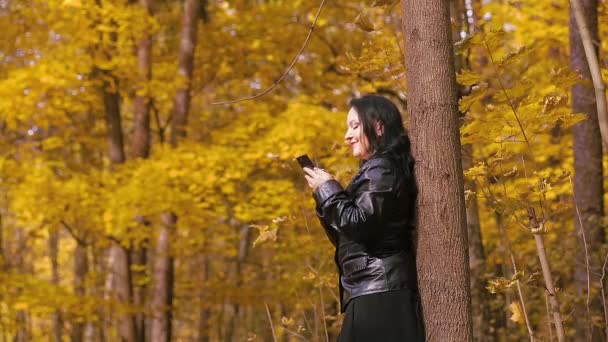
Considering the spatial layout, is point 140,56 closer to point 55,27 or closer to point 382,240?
point 55,27

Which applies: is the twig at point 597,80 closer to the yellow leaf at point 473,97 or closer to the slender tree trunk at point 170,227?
the yellow leaf at point 473,97

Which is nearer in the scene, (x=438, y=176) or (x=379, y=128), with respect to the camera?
(x=438, y=176)

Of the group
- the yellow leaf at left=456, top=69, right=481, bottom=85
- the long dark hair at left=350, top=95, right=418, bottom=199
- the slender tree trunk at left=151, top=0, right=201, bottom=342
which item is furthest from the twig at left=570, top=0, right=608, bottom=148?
the slender tree trunk at left=151, top=0, right=201, bottom=342

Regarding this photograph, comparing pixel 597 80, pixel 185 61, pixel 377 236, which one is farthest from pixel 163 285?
pixel 597 80

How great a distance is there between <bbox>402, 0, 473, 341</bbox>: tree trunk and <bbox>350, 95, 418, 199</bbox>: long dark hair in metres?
0.08

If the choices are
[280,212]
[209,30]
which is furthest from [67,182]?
[209,30]

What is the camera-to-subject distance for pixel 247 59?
12.2 meters

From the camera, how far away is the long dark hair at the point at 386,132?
3.14 meters

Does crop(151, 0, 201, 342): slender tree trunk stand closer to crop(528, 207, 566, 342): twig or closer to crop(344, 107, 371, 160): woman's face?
crop(528, 207, 566, 342): twig

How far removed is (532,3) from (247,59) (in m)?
4.47

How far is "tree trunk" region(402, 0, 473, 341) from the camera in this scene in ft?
9.78

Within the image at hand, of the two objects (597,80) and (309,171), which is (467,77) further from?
(309,171)

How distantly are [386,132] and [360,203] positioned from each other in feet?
1.24

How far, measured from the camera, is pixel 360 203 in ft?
9.75
